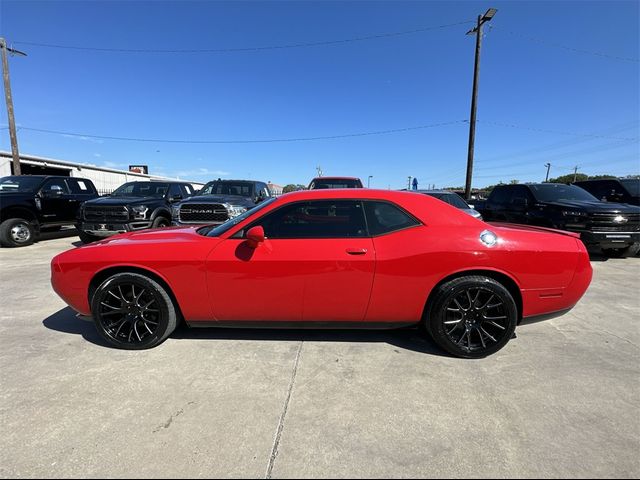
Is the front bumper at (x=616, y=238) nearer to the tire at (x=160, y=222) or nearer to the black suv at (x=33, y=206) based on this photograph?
the tire at (x=160, y=222)

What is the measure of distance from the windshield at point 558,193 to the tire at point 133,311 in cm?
872

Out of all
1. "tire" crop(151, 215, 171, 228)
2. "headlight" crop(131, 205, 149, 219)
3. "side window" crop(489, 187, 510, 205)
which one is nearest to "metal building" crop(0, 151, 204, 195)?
"tire" crop(151, 215, 171, 228)

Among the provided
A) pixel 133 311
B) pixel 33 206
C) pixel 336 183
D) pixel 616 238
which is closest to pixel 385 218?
pixel 133 311

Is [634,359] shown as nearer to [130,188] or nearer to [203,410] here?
[203,410]

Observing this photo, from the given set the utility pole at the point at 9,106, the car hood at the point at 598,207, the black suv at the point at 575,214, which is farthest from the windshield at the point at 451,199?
the utility pole at the point at 9,106

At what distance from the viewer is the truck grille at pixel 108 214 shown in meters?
8.06

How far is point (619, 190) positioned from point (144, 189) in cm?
1456

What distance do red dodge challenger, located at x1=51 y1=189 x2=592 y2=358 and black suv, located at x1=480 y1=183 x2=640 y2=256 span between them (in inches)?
160

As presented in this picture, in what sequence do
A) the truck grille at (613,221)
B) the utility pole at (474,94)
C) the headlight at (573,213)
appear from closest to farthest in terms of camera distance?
1. the truck grille at (613,221)
2. the headlight at (573,213)
3. the utility pole at (474,94)

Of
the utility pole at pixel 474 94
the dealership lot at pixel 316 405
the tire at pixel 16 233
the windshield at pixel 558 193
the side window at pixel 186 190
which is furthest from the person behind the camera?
the utility pole at pixel 474 94

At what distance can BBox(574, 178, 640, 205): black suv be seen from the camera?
984 cm

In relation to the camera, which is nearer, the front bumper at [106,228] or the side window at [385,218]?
the side window at [385,218]

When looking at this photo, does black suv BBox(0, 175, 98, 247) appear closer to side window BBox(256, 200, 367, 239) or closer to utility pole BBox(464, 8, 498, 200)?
side window BBox(256, 200, 367, 239)

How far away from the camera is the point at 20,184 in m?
9.12
